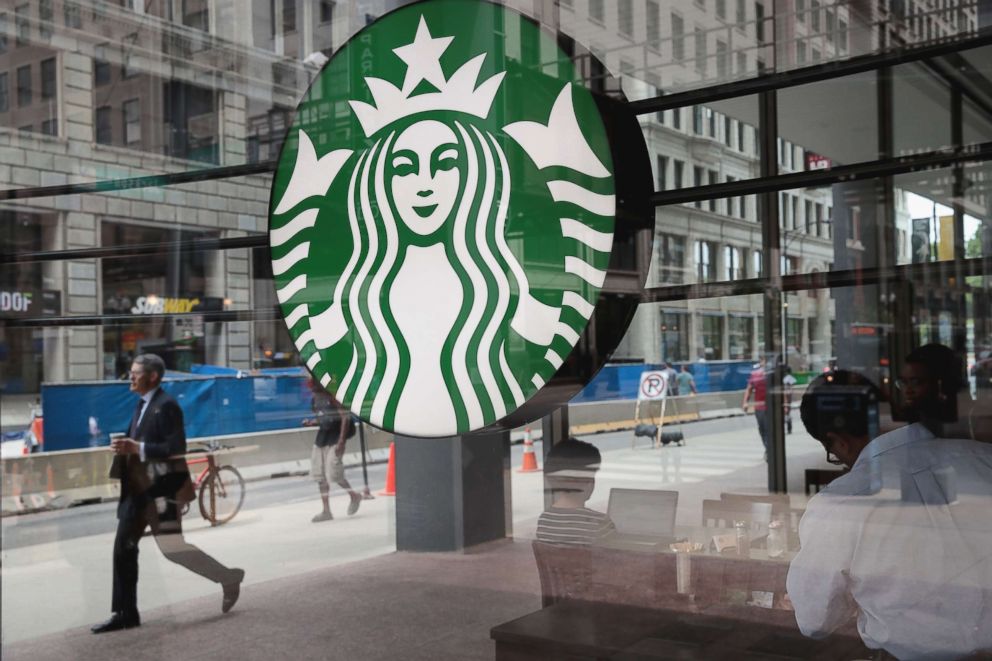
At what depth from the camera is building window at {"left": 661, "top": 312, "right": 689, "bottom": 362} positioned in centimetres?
415

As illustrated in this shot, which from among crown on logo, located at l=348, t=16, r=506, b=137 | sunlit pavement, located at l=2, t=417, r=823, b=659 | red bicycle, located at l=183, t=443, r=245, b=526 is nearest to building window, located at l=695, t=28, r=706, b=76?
crown on logo, located at l=348, t=16, r=506, b=137

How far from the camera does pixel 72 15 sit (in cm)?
783

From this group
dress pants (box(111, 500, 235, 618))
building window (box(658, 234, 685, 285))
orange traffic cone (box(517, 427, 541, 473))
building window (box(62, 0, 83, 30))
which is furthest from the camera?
building window (box(62, 0, 83, 30))

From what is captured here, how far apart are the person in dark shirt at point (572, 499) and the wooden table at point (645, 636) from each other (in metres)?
0.53

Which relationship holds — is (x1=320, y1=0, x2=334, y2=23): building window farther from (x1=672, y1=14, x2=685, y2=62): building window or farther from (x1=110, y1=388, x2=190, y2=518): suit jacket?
(x1=110, y1=388, x2=190, y2=518): suit jacket

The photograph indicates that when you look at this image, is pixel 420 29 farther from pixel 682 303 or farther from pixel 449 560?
pixel 449 560

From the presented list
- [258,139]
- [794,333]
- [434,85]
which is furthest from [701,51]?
[258,139]

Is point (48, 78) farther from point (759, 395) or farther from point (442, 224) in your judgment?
point (759, 395)

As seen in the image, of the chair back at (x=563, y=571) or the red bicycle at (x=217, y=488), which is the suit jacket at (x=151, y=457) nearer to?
the red bicycle at (x=217, y=488)

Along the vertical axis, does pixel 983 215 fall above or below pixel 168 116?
below

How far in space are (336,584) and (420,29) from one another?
368 cm

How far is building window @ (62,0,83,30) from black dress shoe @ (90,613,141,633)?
16.5 feet

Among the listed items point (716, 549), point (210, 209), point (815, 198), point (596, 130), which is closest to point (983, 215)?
point (815, 198)

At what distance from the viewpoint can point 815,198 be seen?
15.6 feet
